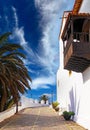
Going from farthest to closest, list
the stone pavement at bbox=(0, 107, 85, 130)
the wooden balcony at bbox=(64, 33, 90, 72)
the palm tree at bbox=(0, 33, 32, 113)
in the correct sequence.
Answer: the palm tree at bbox=(0, 33, 32, 113) → the stone pavement at bbox=(0, 107, 85, 130) → the wooden balcony at bbox=(64, 33, 90, 72)

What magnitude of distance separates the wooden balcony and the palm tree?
478 cm

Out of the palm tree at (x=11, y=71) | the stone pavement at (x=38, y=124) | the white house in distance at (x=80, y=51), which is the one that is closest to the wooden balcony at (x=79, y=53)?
the white house in distance at (x=80, y=51)

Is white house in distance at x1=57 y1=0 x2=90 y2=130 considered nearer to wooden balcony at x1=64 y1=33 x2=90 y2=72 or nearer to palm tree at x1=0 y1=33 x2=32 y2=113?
wooden balcony at x1=64 y1=33 x2=90 y2=72

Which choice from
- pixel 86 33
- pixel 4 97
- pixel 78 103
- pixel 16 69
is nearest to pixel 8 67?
pixel 16 69

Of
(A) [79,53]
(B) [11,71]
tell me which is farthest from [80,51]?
(B) [11,71]

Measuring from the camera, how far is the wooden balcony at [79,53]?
1393 centimetres

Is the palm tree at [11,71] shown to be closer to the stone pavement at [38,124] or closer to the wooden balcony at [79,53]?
the stone pavement at [38,124]

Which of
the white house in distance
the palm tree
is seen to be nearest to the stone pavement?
the white house in distance

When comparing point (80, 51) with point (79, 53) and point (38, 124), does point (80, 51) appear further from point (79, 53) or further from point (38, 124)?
point (38, 124)

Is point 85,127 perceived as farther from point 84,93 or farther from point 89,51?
point 89,51

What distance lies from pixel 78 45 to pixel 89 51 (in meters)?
0.61

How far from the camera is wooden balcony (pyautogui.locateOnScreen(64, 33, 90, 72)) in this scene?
13.9 metres

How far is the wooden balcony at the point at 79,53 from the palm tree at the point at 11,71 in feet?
15.7

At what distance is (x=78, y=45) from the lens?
14.0m
